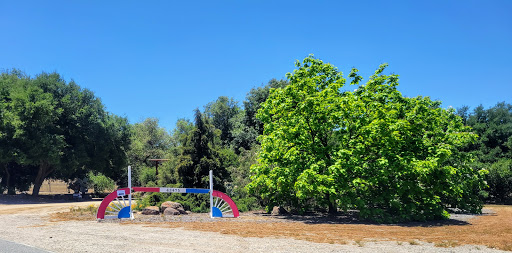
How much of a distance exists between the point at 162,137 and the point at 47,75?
35455 millimetres

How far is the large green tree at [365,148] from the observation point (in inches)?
658

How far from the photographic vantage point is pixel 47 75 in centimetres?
3750

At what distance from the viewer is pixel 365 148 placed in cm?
1767

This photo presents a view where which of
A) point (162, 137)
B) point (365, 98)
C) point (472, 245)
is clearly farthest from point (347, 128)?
point (162, 137)

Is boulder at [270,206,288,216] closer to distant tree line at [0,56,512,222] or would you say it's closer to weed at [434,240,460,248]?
distant tree line at [0,56,512,222]

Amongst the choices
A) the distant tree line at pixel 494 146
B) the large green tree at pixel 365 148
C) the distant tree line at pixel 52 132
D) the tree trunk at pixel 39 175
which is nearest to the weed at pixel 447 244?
the large green tree at pixel 365 148

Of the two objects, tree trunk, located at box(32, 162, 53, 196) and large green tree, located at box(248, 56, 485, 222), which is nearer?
large green tree, located at box(248, 56, 485, 222)

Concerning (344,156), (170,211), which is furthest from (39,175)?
(344,156)

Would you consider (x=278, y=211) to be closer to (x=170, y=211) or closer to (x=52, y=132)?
(x=170, y=211)

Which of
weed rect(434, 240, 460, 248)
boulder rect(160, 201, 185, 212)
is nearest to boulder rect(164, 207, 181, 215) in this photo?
boulder rect(160, 201, 185, 212)

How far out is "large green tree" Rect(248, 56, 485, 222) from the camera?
658 inches

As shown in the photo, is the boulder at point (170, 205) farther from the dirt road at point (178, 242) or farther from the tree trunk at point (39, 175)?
the tree trunk at point (39, 175)

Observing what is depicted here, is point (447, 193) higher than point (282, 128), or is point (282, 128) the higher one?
point (282, 128)

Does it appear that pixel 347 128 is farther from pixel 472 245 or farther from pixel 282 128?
pixel 472 245
